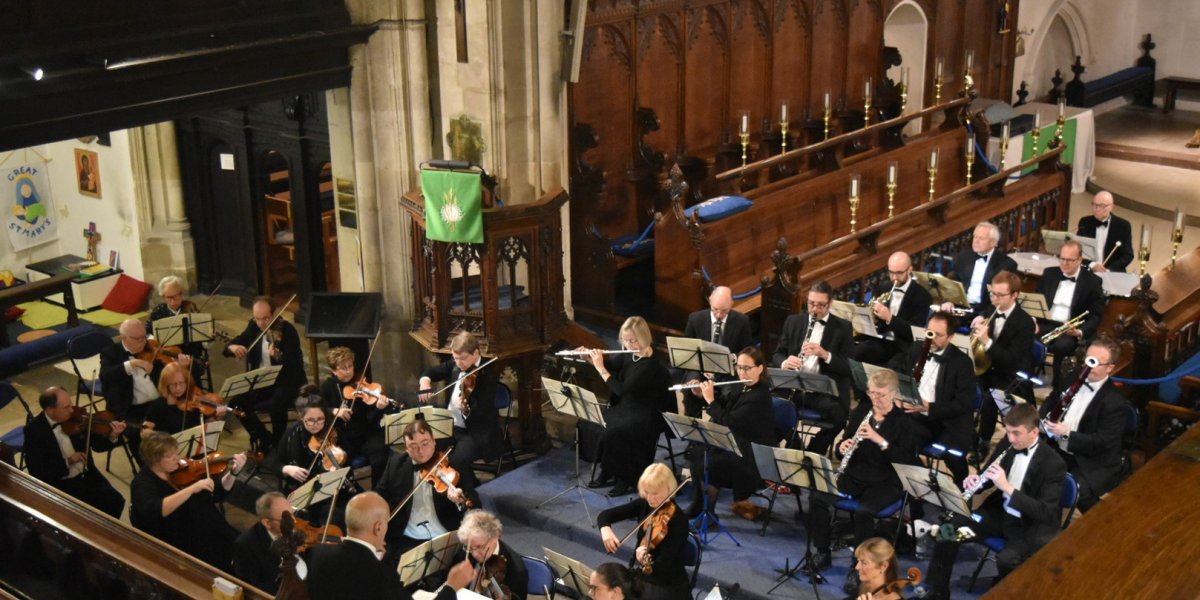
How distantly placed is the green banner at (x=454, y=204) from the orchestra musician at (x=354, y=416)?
110 cm

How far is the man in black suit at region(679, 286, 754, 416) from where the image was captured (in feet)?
30.7

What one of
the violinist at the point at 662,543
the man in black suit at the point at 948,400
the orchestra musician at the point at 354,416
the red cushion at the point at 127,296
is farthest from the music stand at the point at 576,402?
the red cushion at the point at 127,296

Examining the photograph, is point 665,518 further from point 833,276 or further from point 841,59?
point 841,59

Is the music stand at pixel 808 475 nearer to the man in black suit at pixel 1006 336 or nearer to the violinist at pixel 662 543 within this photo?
the violinist at pixel 662 543

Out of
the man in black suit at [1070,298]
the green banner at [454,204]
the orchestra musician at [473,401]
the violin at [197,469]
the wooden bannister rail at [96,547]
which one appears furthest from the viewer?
the man in black suit at [1070,298]

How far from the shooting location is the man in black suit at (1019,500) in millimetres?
7172

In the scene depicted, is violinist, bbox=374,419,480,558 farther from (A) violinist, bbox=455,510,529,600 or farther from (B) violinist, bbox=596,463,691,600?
(B) violinist, bbox=596,463,691,600

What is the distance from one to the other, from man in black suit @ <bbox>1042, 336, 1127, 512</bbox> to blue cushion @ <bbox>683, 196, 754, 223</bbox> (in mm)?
3477

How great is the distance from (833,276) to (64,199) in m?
8.18

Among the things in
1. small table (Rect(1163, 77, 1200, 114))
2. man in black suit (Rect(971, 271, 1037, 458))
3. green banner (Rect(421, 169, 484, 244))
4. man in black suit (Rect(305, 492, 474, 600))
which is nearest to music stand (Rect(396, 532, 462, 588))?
man in black suit (Rect(305, 492, 474, 600))

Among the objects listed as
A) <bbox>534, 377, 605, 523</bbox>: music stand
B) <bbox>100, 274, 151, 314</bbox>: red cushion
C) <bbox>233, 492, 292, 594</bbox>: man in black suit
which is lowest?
<bbox>100, 274, 151, 314</bbox>: red cushion

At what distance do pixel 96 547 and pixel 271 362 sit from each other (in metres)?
3.65

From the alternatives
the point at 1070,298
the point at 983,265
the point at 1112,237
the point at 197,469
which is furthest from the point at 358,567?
the point at 1112,237

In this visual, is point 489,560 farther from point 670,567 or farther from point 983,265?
point 983,265
